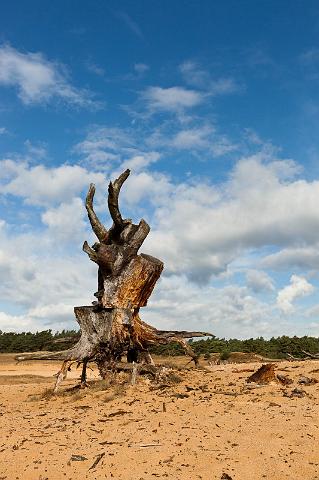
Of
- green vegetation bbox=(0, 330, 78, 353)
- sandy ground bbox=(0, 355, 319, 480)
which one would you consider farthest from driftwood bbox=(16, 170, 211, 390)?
green vegetation bbox=(0, 330, 78, 353)

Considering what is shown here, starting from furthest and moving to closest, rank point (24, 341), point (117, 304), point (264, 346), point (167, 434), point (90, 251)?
point (24, 341) < point (264, 346) < point (90, 251) < point (117, 304) < point (167, 434)

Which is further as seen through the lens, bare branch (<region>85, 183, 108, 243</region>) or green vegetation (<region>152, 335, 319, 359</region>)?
green vegetation (<region>152, 335, 319, 359</region>)

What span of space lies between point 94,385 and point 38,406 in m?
1.51

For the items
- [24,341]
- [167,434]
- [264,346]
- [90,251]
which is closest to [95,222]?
[90,251]

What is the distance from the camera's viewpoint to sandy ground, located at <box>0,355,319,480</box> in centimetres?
662

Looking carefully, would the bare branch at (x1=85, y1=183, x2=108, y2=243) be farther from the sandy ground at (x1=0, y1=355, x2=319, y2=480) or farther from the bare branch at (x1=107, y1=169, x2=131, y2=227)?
the sandy ground at (x1=0, y1=355, x2=319, y2=480)

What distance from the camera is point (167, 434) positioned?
25.8 feet

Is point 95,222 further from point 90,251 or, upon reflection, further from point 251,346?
point 251,346

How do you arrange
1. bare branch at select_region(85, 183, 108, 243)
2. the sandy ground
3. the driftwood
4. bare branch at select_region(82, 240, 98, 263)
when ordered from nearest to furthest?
the sandy ground, the driftwood, bare branch at select_region(82, 240, 98, 263), bare branch at select_region(85, 183, 108, 243)

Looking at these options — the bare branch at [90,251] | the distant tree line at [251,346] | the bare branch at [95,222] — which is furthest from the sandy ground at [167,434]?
the distant tree line at [251,346]

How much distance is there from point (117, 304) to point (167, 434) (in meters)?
6.00

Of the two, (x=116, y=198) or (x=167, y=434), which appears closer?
(x=167, y=434)

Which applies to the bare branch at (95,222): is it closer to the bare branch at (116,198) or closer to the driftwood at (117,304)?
the driftwood at (117,304)

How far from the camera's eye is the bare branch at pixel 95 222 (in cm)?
1445
